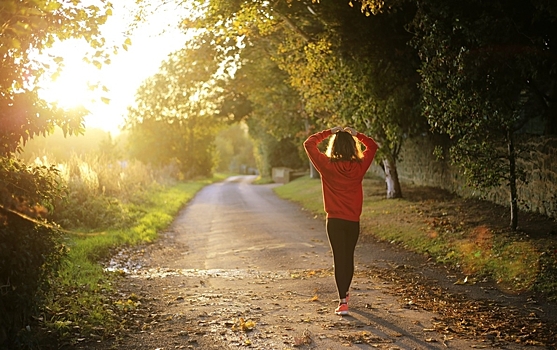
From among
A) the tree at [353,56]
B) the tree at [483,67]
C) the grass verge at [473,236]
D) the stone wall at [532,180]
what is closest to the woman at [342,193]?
the grass verge at [473,236]

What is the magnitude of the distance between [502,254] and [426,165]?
46.0 ft

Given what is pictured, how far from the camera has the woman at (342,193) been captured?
25.8 ft

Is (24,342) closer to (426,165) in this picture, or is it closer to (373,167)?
(426,165)

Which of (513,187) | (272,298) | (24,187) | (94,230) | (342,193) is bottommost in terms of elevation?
(272,298)

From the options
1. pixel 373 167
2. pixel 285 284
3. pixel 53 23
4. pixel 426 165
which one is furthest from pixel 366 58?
pixel 373 167

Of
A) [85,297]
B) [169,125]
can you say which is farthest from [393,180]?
[169,125]

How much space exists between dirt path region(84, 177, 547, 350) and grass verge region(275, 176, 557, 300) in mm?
551

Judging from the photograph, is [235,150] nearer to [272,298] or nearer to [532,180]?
[532,180]

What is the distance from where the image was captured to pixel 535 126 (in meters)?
18.3

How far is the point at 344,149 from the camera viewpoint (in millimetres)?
7855

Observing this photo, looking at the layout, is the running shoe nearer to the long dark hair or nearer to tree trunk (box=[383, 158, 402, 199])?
the long dark hair

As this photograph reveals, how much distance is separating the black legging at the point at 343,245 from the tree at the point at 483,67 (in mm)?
5732

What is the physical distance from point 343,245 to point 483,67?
6050 mm

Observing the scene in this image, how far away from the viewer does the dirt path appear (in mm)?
6707
